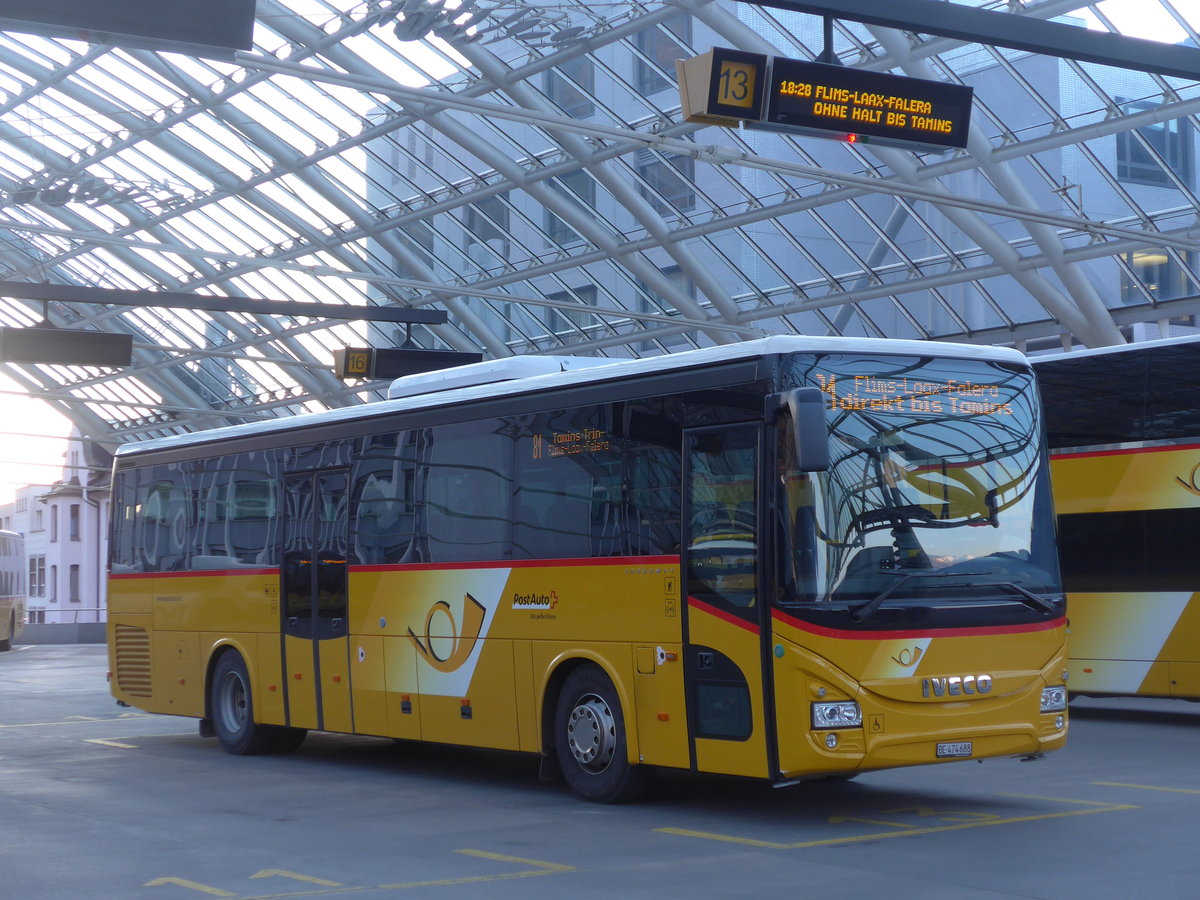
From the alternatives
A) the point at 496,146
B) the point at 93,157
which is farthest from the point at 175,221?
the point at 496,146

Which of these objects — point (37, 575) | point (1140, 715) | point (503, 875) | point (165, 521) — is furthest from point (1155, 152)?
point (37, 575)

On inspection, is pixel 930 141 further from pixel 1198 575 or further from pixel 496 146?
pixel 496 146

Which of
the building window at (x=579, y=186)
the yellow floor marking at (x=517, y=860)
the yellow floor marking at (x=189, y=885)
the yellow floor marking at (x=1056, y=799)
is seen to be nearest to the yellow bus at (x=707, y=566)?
the yellow floor marking at (x=1056, y=799)

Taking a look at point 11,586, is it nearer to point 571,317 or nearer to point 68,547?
point 571,317

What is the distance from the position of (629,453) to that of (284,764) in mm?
5198

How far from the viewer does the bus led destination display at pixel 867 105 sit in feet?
40.0

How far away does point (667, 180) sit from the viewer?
30469 millimetres

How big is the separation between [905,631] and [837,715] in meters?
0.66

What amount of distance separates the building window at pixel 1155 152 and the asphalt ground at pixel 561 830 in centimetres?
1119

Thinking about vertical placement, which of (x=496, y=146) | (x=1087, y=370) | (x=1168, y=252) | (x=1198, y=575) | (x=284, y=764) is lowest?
(x=284, y=764)

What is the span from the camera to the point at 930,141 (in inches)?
506

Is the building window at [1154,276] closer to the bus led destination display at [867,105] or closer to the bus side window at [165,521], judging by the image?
the bus led destination display at [867,105]

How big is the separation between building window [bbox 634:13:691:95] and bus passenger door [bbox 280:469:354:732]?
1427 cm

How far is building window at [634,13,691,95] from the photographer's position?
26.5 metres
